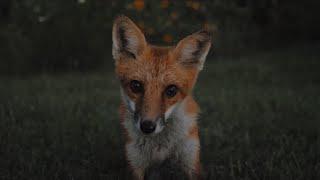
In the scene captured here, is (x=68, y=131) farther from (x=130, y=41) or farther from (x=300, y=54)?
(x=300, y=54)

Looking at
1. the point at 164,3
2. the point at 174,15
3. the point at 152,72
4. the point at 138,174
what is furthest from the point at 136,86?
the point at 174,15

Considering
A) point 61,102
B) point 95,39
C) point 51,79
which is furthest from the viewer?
point 95,39

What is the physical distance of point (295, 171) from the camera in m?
4.93

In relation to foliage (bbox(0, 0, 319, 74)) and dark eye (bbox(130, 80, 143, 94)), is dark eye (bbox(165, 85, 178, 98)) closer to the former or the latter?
dark eye (bbox(130, 80, 143, 94))

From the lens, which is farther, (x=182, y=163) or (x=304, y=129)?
(x=304, y=129)

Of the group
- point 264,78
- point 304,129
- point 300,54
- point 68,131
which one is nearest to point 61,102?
point 68,131

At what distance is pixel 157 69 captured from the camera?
4301 millimetres

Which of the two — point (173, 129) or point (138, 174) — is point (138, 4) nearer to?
point (173, 129)

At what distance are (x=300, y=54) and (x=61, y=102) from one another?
26.9 feet

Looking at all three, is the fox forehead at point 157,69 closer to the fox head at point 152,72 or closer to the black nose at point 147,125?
the fox head at point 152,72

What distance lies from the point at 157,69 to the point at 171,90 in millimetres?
223

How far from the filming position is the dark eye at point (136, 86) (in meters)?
4.26

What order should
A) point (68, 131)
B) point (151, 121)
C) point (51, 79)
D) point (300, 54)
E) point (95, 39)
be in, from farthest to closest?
point (300, 54) < point (95, 39) < point (51, 79) < point (68, 131) < point (151, 121)

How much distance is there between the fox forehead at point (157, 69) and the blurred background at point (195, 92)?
723mm
